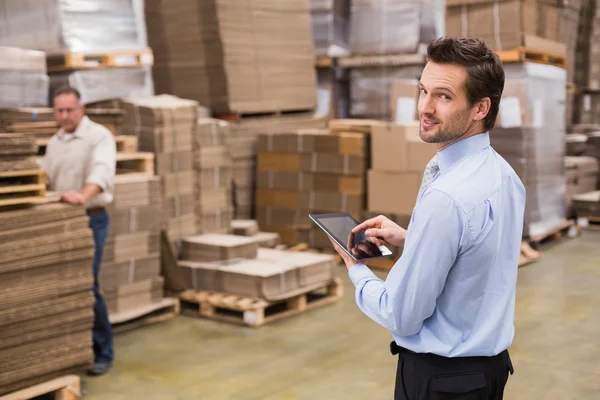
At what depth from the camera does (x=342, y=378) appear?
207 inches

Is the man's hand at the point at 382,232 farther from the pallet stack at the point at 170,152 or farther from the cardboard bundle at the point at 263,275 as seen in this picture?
the pallet stack at the point at 170,152

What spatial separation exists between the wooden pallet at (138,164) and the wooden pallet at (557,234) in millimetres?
4641

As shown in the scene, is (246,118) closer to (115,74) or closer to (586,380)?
(115,74)

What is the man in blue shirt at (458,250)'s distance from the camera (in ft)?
6.45

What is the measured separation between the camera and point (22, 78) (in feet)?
22.1

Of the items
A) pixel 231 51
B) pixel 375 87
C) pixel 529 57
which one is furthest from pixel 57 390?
pixel 375 87

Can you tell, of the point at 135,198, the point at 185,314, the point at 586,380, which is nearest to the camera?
the point at 586,380

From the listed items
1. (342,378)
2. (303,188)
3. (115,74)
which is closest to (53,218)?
(342,378)

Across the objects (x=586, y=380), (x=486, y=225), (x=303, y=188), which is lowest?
(x=586, y=380)

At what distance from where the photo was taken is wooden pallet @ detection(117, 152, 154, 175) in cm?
675

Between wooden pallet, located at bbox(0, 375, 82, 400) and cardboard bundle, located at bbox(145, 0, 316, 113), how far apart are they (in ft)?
15.8

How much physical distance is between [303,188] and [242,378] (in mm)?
4063

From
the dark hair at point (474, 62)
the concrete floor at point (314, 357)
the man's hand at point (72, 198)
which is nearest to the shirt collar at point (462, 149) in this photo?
the dark hair at point (474, 62)

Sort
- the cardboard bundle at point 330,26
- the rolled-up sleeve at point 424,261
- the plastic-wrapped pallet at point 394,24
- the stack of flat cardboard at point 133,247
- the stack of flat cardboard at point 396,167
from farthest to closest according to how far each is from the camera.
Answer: the cardboard bundle at point 330,26, the plastic-wrapped pallet at point 394,24, the stack of flat cardboard at point 396,167, the stack of flat cardboard at point 133,247, the rolled-up sleeve at point 424,261
